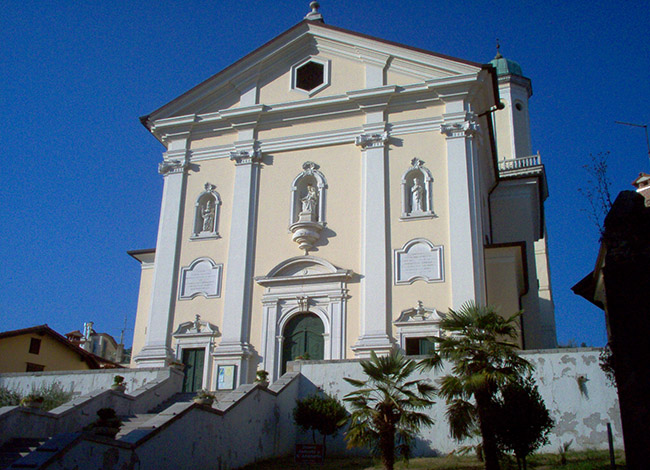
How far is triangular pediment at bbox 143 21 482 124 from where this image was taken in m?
25.8

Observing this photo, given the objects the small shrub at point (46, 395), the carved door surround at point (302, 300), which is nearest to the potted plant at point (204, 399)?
the small shrub at point (46, 395)

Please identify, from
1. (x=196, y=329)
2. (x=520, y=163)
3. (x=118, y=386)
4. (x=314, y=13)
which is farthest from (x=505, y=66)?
(x=118, y=386)

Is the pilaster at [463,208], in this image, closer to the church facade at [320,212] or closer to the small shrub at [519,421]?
the church facade at [320,212]

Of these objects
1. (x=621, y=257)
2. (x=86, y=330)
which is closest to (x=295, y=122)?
(x=621, y=257)

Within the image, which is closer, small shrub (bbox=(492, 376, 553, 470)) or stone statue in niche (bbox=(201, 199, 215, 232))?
small shrub (bbox=(492, 376, 553, 470))

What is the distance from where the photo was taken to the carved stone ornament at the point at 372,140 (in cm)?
2466

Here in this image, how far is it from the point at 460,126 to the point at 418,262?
5259 millimetres

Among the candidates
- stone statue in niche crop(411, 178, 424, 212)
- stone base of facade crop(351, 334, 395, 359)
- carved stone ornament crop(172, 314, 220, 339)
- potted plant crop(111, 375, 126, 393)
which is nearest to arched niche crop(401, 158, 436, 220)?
stone statue in niche crop(411, 178, 424, 212)

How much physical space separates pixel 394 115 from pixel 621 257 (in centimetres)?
2114

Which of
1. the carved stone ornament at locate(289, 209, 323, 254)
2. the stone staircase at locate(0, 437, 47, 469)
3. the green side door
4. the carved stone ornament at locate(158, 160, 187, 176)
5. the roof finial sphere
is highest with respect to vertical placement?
the roof finial sphere

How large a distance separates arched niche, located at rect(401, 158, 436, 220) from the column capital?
147 cm

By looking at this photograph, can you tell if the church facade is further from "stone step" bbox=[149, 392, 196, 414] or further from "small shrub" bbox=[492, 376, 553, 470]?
"small shrub" bbox=[492, 376, 553, 470]

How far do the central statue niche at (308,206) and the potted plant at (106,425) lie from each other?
1261 centimetres

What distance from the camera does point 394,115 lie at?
82.5 feet
